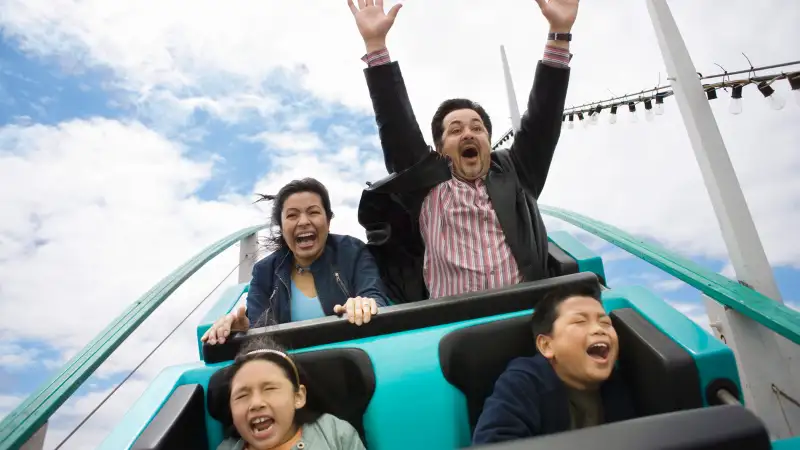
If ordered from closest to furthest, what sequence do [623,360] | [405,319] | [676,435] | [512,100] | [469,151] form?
[676,435] < [623,360] < [405,319] < [469,151] < [512,100]

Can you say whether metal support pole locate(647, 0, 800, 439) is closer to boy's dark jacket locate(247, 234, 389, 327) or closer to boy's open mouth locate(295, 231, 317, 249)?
boy's dark jacket locate(247, 234, 389, 327)

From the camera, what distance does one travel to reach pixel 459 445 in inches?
35.0

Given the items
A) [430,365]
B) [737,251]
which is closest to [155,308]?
[430,365]

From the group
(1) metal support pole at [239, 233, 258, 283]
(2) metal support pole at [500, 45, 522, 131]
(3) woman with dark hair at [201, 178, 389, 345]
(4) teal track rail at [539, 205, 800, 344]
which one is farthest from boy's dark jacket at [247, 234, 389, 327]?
(2) metal support pole at [500, 45, 522, 131]

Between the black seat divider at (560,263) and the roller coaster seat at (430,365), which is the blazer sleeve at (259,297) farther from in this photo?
the black seat divider at (560,263)

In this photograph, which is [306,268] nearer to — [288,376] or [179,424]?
[288,376]

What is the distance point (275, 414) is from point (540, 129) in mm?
1135

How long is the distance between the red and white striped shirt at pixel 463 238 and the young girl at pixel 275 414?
520mm

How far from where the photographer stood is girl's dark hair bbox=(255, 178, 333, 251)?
4.76 ft

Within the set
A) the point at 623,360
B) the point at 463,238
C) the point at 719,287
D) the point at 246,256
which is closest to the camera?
the point at 623,360

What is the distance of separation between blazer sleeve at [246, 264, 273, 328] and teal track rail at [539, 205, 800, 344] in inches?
45.4

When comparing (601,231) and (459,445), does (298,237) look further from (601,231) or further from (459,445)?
(601,231)

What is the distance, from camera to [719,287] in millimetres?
1197

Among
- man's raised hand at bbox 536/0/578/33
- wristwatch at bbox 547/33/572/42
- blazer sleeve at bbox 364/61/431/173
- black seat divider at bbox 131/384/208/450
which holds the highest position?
man's raised hand at bbox 536/0/578/33
